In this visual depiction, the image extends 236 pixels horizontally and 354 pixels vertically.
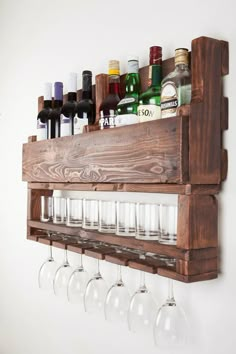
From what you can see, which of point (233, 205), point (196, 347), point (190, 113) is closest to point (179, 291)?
point (196, 347)

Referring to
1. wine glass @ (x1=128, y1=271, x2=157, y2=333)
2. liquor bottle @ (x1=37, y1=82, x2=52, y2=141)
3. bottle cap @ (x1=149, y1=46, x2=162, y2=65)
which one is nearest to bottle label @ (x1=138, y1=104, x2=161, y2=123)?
bottle cap @ (x1=149, y1=46, x2=162, y2=65)

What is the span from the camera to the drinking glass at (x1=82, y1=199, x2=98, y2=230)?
4.03 ft

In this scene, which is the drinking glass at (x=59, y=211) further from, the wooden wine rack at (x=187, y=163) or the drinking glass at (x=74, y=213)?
the wooden wine rack at (x=187, y=163)

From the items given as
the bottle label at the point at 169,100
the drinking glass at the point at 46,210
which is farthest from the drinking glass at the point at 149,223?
the drinking glass at the point at 46,210

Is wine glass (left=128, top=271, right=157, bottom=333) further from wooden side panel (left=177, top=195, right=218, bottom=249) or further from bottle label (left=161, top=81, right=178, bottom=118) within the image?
bottle label (left=161, top=81, right=178, bottom=118)

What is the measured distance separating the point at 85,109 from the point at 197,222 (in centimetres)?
58

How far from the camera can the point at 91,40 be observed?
1456 millimetres

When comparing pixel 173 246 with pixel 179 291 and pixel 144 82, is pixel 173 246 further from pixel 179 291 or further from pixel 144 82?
pixel 144 82

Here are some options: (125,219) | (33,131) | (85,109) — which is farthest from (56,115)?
(125,219)

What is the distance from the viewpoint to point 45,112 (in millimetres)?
1502

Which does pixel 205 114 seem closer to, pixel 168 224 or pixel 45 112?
pixel 168 224

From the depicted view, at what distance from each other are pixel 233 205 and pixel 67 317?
0.94 m

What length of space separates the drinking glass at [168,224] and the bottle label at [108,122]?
0.93ft

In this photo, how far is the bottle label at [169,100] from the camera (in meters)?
0.93
